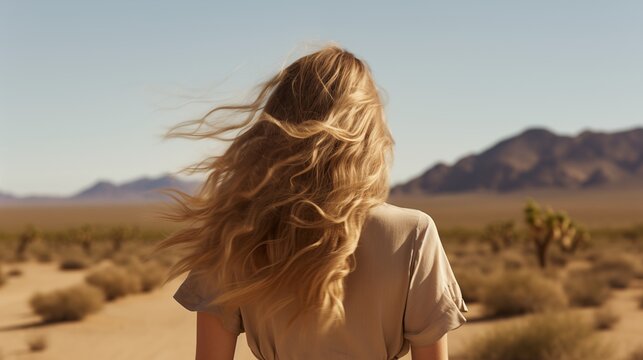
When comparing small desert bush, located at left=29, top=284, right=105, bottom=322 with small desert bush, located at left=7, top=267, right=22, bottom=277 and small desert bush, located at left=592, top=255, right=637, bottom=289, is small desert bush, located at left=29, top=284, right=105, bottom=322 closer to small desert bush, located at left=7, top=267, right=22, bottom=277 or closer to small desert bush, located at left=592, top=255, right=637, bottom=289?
small desert bush, located at left=7, top=267, right=22, bottom=277

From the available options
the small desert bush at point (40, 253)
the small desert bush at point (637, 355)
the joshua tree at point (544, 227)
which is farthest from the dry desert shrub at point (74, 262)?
the small desert bush at point (637, 355)

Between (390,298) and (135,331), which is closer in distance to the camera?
(390,298)

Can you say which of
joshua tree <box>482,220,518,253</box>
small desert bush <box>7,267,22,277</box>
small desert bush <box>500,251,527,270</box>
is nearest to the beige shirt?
small desert bush <box>500,251,527,270</box>

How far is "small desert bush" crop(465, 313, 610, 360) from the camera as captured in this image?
10.4 m

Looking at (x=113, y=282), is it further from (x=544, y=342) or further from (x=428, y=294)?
(x=428, y=294)

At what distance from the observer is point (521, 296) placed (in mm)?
15078

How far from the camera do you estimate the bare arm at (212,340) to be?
2.37m

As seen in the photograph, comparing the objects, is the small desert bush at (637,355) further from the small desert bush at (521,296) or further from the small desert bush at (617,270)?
the small desert bush at (617,270)

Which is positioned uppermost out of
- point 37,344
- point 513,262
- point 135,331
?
point 37,344

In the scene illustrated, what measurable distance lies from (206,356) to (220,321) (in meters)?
0.12

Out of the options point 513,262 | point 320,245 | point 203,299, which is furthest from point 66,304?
point 513,262

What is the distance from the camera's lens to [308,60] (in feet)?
7.66

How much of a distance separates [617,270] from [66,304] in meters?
15.1

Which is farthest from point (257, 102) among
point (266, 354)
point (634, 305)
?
point (634, 305)
